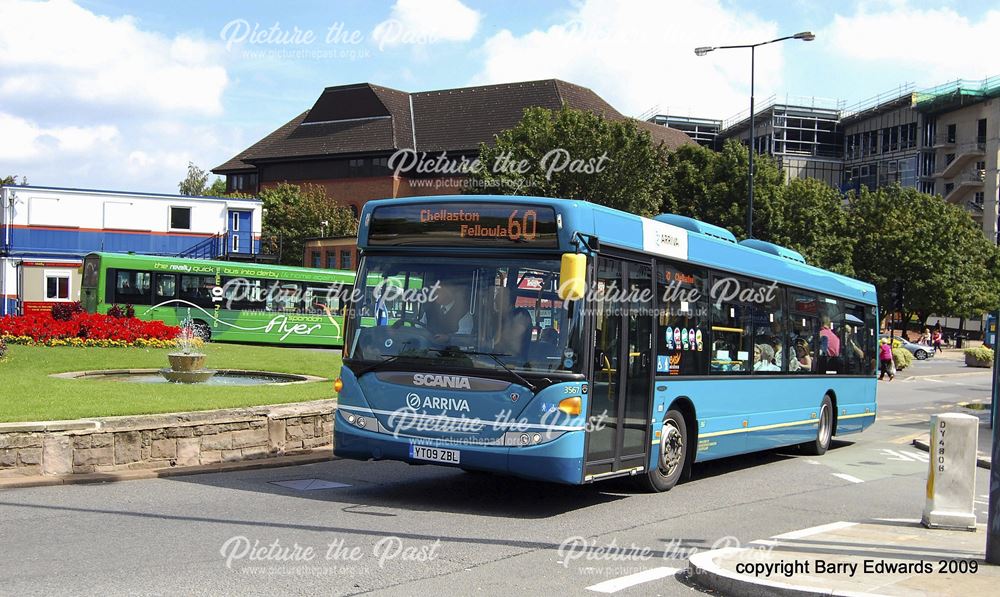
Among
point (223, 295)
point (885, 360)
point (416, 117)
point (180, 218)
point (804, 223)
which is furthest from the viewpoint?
point (416, 117)

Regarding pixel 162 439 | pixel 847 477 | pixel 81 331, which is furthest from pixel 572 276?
pixel 81 331

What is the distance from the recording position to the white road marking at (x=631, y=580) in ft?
23.0

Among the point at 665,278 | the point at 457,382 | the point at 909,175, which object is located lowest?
the point at 457,382

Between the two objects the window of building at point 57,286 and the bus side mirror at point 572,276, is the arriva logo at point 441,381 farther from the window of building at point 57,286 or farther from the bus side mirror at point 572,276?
the window of building at point 57,286

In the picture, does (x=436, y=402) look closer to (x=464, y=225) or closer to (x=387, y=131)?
(x=464, y=225)

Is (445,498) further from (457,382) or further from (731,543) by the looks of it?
(731,543)

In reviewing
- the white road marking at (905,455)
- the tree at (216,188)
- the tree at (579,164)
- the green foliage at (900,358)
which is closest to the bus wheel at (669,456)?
the white road marking at (905,455)

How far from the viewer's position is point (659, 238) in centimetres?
1134

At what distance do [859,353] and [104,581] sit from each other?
14.9 meters

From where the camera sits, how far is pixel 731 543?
887 cm

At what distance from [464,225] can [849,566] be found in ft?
15.2

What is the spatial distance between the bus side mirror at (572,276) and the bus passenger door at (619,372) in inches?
18.8

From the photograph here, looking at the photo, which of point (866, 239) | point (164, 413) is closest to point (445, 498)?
point (164, 413)

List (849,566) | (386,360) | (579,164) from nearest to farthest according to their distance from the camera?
(849,566) < (386,360) < (579,164)
